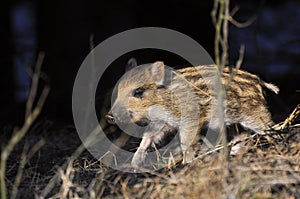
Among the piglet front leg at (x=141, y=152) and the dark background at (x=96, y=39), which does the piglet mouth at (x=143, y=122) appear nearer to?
the piglet front leg at (x=141, y=152)

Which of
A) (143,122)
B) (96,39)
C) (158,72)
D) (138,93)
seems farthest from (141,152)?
(96,39)

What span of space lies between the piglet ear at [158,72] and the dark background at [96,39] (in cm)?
223

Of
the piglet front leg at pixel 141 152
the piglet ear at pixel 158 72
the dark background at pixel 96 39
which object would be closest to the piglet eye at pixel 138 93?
the piglet ear at pixel 158 72

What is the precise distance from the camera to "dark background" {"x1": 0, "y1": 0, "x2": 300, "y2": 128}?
7.49 metres

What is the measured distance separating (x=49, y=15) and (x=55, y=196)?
4.65 meters

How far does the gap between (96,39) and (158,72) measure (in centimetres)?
283

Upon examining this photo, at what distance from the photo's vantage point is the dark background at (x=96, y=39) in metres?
7.49

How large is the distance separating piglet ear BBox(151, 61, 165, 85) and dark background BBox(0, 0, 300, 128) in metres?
2.23

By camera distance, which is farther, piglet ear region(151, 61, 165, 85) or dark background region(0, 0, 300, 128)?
dark background region(0, 0, 300, 128)

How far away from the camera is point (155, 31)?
7836mm

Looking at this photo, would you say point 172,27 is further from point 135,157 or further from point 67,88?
point 135,157

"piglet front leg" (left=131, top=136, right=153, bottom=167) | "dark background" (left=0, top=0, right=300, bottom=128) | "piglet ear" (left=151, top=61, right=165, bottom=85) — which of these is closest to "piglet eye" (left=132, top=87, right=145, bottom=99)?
"piglet ear" (left=151, top=61, right=165, bottom=85)

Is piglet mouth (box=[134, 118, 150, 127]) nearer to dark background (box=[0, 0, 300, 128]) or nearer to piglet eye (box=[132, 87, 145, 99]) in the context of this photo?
piglet eye (box=[132, 87, 145, 99])

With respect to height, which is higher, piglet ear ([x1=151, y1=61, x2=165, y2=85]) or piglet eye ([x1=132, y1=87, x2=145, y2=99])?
piglet ear ([x1=151, y1=61, x2=165, y2=85])
